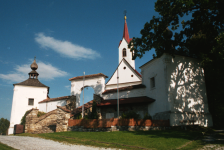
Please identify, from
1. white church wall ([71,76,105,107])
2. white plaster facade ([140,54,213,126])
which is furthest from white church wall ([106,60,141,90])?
white plaster facade ([140,54,213,126])

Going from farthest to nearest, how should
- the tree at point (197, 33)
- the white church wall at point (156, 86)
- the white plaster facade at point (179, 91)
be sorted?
the white church wall at point (156, 86)
the white plaster facade at point (179, 91)
the tree at point (197, 33)

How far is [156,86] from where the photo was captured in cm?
2105

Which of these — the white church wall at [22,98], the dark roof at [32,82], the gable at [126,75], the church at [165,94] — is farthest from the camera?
the dark roof at [32,82]

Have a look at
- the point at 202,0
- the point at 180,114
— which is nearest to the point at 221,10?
the point at 202,0

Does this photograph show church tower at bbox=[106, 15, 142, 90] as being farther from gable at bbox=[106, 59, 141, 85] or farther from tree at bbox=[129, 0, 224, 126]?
tree at bbox=[129, 0, 224, 126]

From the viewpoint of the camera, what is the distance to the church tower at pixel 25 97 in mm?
32938

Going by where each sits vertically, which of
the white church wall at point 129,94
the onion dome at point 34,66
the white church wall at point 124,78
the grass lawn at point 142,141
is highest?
the onion dome at point 34,66

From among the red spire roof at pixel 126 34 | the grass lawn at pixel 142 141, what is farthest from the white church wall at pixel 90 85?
the red spire roof at pixel 126 34

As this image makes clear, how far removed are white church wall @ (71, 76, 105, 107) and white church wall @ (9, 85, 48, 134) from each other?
10240 mm

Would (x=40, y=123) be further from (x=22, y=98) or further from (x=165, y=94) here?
(x=165, y=94)

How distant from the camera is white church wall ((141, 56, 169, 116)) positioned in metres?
19.7

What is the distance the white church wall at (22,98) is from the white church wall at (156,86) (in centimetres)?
2174

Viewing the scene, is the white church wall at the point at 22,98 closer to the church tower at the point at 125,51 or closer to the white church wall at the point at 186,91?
the church tower at the point at 125,51

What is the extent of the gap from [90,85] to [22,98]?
15.0m
